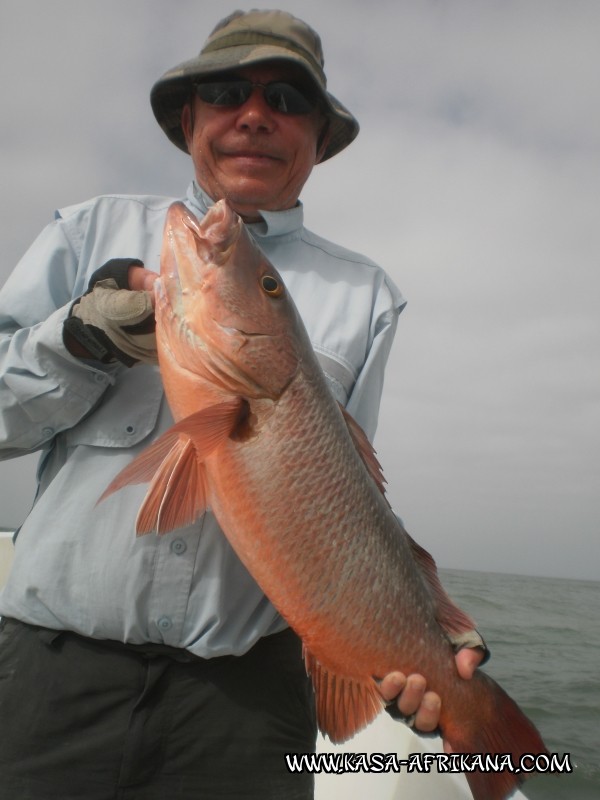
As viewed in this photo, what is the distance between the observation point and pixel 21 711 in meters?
1.85

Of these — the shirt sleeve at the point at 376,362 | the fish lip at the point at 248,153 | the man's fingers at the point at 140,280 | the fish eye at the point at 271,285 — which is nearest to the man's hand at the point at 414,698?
the shirt sleeve at the point at 376,362

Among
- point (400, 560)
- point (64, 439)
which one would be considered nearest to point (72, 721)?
point (64, 439)

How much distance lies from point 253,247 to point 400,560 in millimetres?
1239

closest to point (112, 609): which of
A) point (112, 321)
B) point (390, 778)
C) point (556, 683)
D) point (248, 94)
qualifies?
point (112, 321)

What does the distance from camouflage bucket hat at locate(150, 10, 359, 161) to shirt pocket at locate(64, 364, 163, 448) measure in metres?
1.35

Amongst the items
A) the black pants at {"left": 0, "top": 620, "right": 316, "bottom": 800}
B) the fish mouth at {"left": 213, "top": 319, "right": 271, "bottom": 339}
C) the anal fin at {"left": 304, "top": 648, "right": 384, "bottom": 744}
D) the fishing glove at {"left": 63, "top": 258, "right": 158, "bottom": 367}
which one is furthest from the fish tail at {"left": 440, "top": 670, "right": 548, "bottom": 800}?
the fishing glove at {"left": 63, "top": 258, "right": 158, "bottom": 367}

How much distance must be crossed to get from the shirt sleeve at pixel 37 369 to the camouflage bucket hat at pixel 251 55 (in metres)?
1.02

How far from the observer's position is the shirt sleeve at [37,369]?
1.89 metres

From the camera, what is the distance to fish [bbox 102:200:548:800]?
1.79 metres

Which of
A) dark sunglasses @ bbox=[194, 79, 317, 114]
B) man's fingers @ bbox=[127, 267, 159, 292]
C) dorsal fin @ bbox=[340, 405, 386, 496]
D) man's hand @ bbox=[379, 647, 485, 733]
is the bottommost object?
man's hand @ bbox=[379, 647, 485, 733]

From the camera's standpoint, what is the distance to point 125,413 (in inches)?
82.6

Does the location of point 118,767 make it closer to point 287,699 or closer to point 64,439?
point 287,699

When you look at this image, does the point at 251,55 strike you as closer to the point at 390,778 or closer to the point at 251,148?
the point at 251,148

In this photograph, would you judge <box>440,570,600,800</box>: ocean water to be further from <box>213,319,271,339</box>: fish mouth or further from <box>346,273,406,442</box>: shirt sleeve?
<box>213,319,271,339</box>: fish mouth
